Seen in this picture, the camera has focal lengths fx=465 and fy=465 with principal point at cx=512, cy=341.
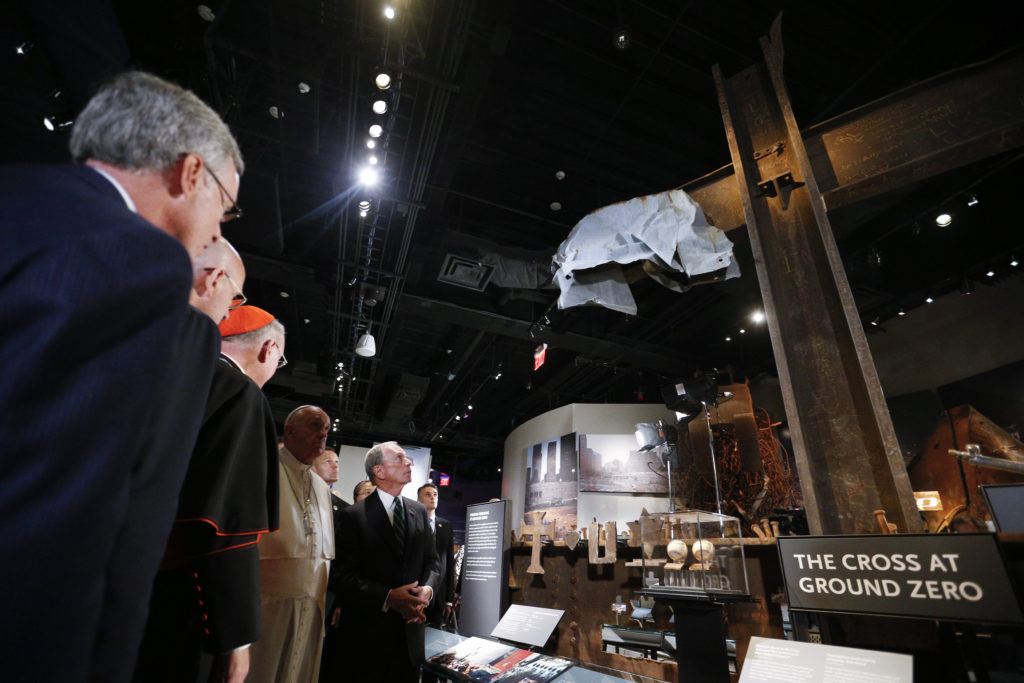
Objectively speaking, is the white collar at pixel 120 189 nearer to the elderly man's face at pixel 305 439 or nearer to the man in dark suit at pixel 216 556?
the man in dark suit at pixel 216 556

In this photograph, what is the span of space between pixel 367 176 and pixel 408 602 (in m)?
4.65

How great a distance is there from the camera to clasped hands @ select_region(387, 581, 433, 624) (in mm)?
2531

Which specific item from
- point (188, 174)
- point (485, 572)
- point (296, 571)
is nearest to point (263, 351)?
point (296, 571)

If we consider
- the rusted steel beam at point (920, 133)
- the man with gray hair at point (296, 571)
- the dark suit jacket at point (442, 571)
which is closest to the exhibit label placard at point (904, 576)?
the man with gray hair at point (296, 571)

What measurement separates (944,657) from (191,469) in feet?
7.17

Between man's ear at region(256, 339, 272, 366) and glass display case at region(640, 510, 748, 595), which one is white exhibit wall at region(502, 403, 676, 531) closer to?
glass display case at region(640, 510, 748, 595)

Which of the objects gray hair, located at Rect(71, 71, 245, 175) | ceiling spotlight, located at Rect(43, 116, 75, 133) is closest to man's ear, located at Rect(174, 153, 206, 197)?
gray hair, located at Rect(71, 71, 245, 175)

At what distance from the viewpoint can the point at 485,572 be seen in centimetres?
385

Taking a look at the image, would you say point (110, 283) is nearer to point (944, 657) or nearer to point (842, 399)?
point (944, 657)

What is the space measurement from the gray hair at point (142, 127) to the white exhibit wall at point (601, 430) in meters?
8.52

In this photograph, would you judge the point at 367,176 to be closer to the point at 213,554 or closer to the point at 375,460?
the point at 375,460

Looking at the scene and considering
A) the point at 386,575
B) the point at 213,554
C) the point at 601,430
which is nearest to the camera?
the point at 213,554

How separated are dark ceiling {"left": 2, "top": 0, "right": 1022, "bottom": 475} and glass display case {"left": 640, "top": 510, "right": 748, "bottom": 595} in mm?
2076

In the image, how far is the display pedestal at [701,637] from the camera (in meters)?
1.67
